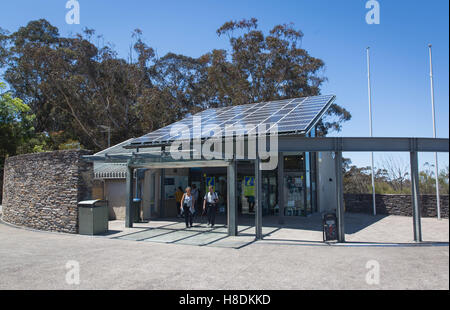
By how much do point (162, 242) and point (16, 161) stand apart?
29.7 ft

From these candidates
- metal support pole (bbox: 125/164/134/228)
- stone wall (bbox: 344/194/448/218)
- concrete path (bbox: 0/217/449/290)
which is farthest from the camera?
stone wall (bbox: 344/194/448/218)

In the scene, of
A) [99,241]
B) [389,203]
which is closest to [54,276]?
[99,241]

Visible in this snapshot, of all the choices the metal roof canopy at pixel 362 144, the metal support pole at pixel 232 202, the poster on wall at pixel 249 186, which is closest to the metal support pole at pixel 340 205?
the metal roof canopy at pixel 362 144

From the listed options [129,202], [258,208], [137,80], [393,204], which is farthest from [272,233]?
[137,80]

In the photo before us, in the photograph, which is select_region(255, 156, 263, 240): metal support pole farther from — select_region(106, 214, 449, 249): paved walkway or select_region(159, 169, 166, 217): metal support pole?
select_region(159, 169, 166, 217): metal support pole

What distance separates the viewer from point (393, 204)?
62.8ft

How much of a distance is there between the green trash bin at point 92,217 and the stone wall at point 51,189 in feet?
1.01

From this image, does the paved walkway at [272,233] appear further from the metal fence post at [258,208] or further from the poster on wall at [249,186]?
the poster on wall at [249,186]

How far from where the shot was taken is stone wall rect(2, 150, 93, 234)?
40.6 ft

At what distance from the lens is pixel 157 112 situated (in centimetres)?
3262

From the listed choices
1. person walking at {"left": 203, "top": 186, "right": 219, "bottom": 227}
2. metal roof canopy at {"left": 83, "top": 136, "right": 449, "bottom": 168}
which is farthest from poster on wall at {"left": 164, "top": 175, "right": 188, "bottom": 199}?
metal roof canopy at {"left": 83, "top": 136, "right": 449, "bottom": 168}

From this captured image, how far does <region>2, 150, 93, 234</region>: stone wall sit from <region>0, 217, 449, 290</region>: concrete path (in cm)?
201

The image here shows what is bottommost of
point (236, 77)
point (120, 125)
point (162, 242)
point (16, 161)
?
point (162, 242)
